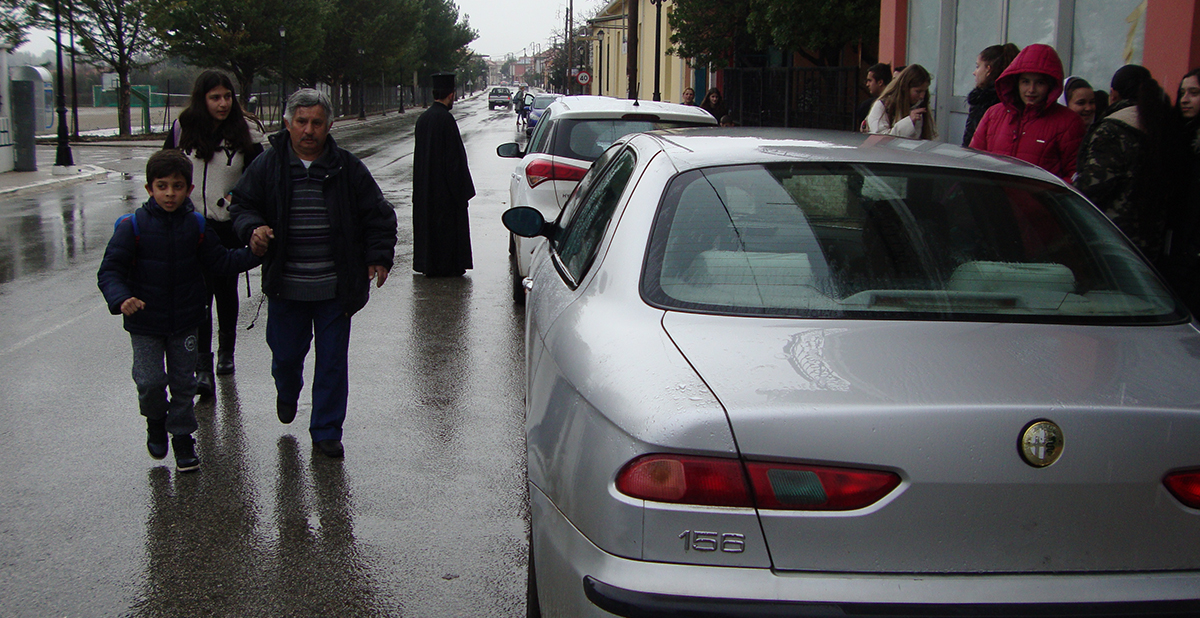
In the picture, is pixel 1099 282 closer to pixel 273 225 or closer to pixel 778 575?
pixel 778 575

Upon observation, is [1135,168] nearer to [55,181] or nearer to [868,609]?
[868,609]

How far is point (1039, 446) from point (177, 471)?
3918 millimetres

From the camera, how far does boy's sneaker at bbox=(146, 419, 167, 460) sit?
471 centimetres

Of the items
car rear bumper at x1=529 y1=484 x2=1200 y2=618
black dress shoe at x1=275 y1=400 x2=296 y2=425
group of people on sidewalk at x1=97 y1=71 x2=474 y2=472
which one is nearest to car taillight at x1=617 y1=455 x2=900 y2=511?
car rear bumper at x1=529 y1=484 x2=1200 y2=618

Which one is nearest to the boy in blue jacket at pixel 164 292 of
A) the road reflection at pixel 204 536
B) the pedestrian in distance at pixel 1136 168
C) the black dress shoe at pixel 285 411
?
the road reflection at pixel 204 536

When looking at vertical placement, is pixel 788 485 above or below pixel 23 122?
below

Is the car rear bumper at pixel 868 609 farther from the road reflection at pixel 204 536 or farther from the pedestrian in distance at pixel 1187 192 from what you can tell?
the pedestrian in distance at pixel 1187 192

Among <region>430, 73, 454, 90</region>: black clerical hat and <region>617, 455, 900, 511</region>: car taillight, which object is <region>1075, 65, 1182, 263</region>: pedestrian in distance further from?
<region>430, 73, 454, 90</region>: black clerical hat

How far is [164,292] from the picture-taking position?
459cm

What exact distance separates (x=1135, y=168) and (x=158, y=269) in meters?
4.39

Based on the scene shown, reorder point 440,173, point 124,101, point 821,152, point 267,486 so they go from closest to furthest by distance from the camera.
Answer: point 821,152 → point 267,486 → point 440,173 → point 124,101

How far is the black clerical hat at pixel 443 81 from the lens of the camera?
879 centimetres

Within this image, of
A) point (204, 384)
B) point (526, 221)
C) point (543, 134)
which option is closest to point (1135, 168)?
point (526, 221)

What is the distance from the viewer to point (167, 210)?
183 inches
